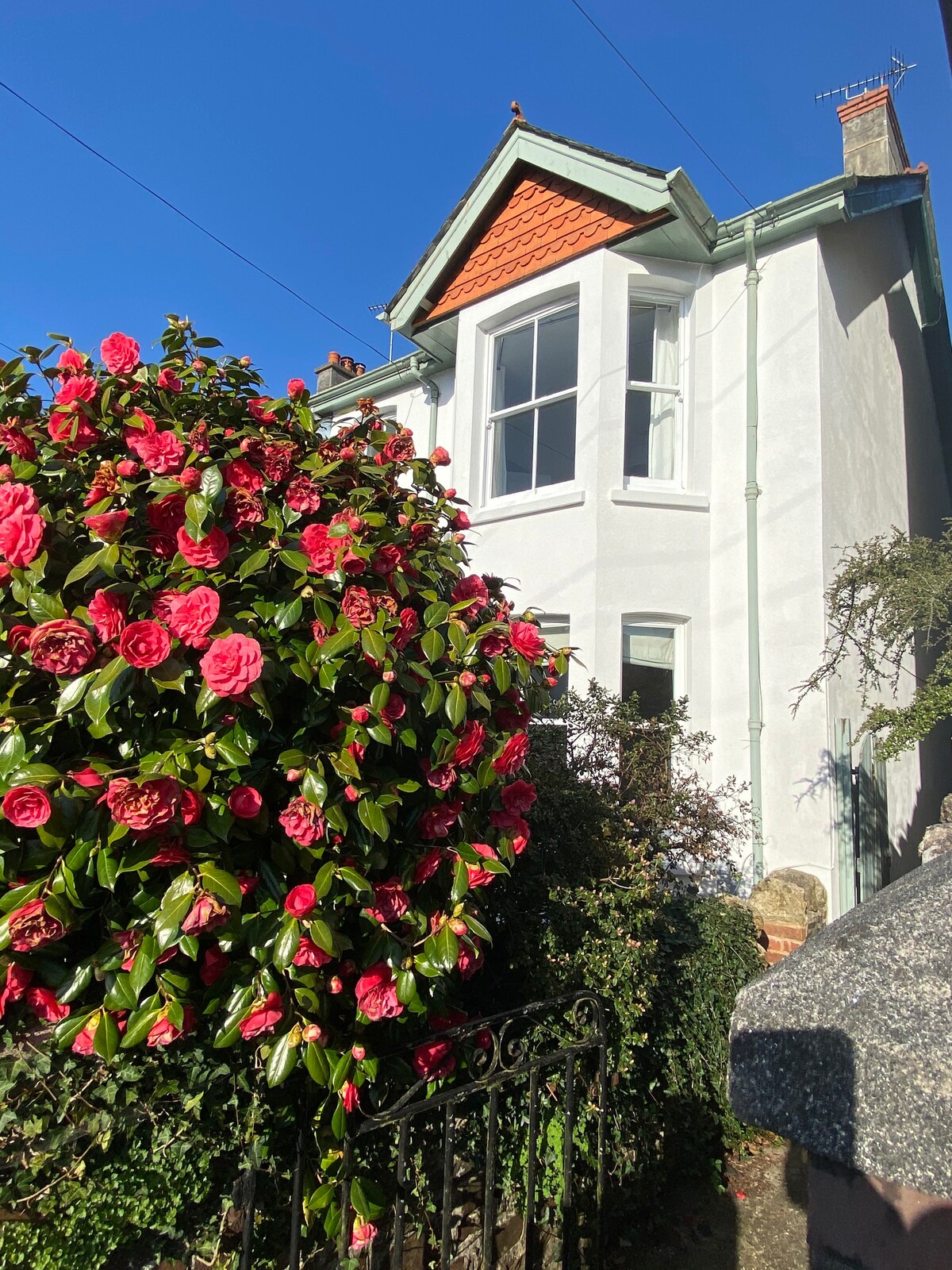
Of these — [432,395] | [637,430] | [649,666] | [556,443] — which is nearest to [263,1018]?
[649,666]

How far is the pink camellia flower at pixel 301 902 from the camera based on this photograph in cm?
184

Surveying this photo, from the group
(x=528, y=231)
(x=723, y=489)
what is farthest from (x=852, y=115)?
(x=723, y=489)

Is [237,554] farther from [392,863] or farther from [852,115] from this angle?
[852,115]

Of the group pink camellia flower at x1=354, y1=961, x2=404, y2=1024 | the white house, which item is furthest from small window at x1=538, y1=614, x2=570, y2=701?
pink camellia flower at x1=354, y1=961, x2=404, y2=1024

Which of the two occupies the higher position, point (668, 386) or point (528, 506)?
point (668, 386)

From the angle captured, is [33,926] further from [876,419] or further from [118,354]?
[876,419]

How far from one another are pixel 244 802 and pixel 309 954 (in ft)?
1.30

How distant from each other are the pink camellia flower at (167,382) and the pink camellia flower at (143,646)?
94 centimetres

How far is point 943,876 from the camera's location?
1.26 metres

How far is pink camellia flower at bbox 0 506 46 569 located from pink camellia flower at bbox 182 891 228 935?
0.93 meters

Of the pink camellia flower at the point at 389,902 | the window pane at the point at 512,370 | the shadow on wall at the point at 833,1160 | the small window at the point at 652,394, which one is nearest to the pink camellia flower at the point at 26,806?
the pink camellia flower at the point at 389,902

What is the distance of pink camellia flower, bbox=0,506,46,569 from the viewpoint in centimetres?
191

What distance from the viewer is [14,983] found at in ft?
6.11

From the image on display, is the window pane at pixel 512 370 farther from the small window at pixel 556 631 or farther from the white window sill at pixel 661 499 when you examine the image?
the small window at pixel 556 631
